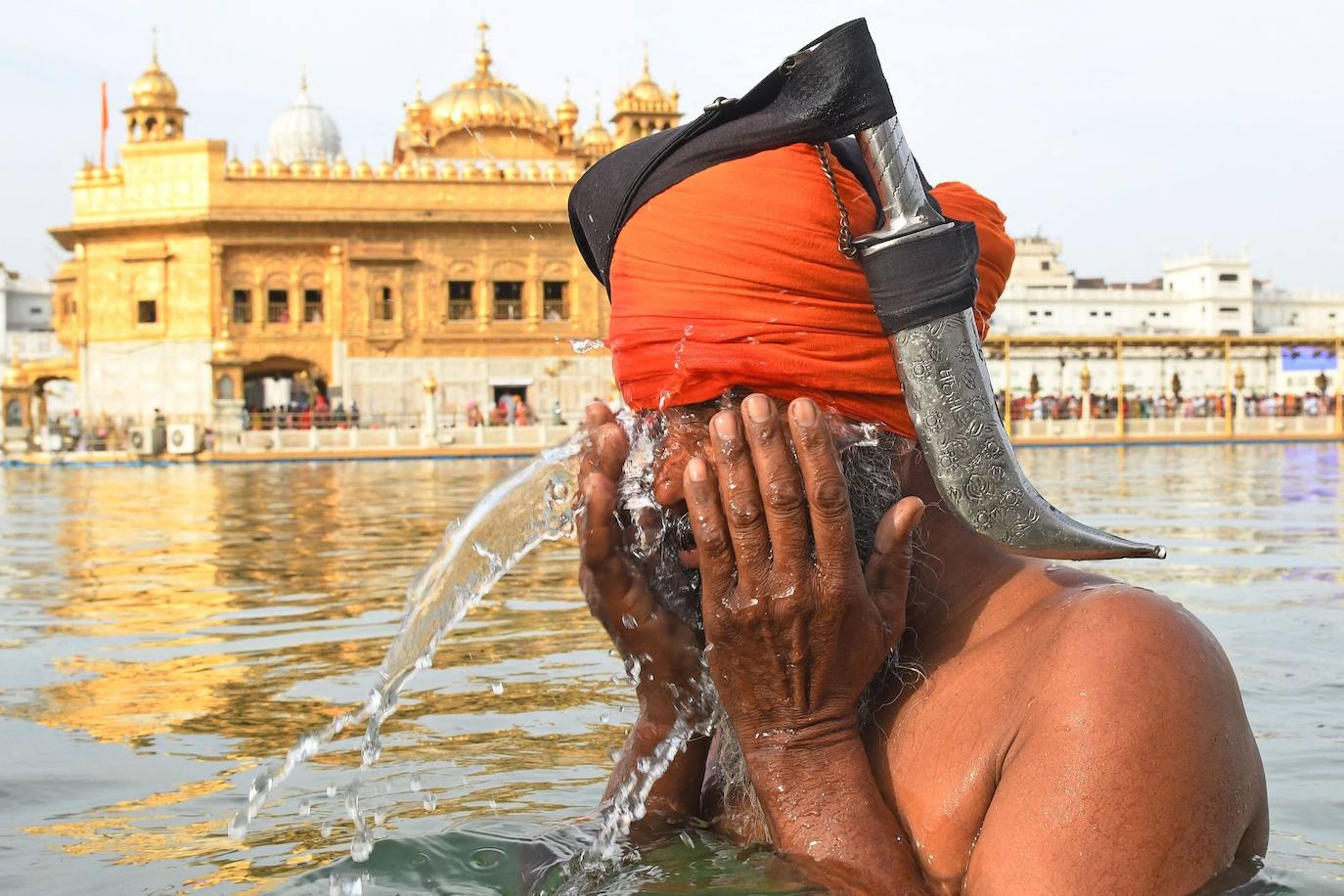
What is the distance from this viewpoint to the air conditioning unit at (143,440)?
26.8m

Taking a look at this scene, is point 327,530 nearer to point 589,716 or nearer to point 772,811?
point 589,716

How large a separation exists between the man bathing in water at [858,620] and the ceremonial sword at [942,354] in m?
0.04

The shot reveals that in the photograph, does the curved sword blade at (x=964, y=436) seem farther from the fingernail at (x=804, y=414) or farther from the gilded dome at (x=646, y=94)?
the gilded dome at (x=646, y=94)

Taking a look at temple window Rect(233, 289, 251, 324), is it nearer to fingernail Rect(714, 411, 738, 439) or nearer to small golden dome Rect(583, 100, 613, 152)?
small golden dome Rect(583, 100, 613, 152)

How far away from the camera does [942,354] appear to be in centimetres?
146

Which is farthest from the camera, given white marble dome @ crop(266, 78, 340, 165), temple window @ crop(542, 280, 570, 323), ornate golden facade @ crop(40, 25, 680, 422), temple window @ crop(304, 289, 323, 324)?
white marble dome @ crop(266, 78, 340, 165)

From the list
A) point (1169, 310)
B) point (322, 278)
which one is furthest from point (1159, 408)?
point (1169, 310)

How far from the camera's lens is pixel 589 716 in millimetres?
2926

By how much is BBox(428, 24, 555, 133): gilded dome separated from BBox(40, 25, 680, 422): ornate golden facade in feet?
6.57

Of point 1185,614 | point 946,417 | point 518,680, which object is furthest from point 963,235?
point 518,680

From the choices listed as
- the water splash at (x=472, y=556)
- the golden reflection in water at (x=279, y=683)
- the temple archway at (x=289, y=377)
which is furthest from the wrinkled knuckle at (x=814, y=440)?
the temple archway at (x=289, y=377)

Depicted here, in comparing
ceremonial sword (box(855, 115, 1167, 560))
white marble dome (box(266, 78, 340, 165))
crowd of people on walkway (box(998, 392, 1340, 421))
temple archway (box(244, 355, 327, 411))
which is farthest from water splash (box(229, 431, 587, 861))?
white marble dome (box(266, 78, 340, 165))

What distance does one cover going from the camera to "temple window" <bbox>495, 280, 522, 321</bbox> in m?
36.7

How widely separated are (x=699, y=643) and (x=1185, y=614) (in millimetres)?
509
